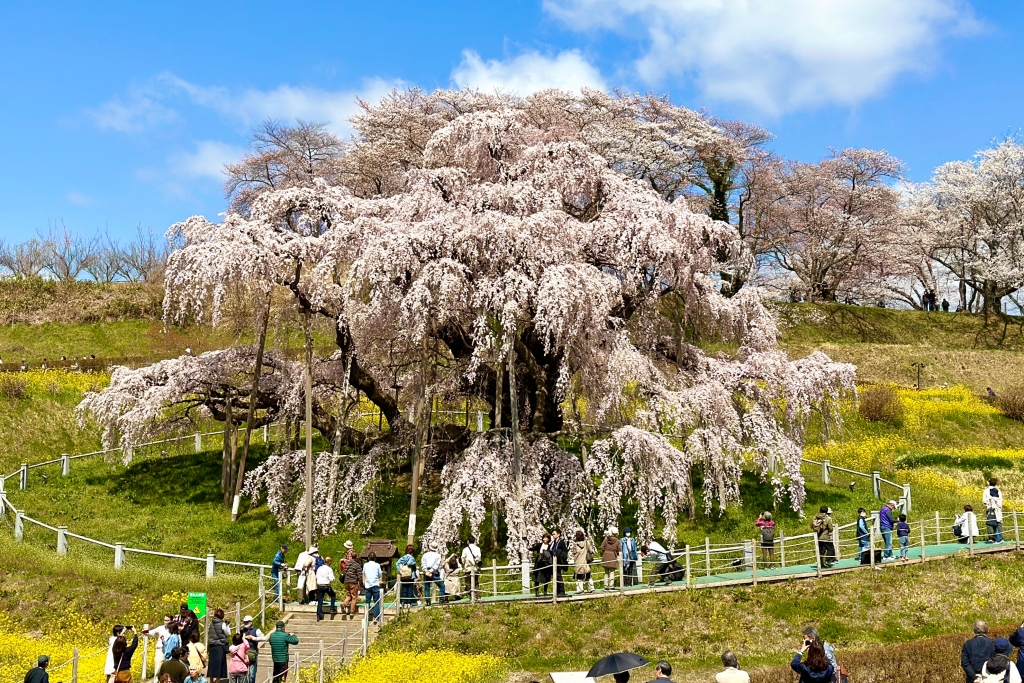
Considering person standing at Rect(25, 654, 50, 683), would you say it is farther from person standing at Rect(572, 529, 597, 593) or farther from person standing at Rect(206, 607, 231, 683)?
person standing at Rect(572, 529, 597, 593)

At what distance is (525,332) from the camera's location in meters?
28.7

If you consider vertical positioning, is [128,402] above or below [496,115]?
below

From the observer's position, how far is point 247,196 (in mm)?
55250

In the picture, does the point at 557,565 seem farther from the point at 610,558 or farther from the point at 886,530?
the point at 886,530

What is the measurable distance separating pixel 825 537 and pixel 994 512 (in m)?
5.30

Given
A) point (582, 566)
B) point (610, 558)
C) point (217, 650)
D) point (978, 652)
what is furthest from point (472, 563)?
point (978, 652)

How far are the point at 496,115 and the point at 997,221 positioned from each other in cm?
4937

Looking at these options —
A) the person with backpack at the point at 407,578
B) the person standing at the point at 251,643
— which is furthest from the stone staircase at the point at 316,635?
the person with backpack at the point at 407,578

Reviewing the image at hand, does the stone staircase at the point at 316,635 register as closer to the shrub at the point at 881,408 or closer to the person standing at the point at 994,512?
the person standing at the point at 994,512

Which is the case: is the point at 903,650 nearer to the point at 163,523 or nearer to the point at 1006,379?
the point at 163,523

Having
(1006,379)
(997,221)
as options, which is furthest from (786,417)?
(997,221)

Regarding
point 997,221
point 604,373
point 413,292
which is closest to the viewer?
point 413,292

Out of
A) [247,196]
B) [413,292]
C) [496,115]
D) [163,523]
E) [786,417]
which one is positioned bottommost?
[163,523]

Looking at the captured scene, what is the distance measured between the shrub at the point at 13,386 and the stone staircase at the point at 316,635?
2640 centimetres
